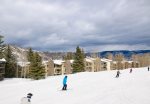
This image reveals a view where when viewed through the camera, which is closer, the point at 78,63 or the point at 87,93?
the point at 87,93

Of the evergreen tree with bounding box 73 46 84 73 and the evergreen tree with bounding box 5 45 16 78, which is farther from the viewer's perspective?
the evergreen tree with bounding box 73 46 84 73

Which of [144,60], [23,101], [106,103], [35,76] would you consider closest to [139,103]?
[106,103]

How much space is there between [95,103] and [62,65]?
117515mm

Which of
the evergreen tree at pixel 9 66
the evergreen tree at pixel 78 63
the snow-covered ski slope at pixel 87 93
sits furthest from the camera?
the evergreen tree at pixel 78 63

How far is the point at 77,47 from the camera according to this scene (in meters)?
93.4

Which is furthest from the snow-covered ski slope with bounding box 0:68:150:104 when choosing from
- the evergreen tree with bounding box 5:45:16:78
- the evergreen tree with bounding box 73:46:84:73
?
the evergreen tree with bounding box 73:46:84:73

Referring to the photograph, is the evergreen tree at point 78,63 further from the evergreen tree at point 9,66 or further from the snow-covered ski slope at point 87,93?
the snow-covered ski slope at point 87,93

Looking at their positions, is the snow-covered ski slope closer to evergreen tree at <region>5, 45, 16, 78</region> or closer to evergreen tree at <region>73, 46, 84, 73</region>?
evergreen tree at <region>5, 45, 16, 78</region>

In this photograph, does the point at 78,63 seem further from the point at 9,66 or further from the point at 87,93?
the point at 87,93

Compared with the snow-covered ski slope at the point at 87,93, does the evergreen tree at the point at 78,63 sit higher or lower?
higher

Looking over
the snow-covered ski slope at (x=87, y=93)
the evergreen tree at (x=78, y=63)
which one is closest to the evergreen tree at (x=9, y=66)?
the evergreen tree at (x=78, y=63)

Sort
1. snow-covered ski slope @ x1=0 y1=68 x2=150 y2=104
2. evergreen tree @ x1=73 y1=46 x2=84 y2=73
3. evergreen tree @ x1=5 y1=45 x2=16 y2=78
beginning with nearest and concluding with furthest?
snow-covered ski slope @ x1=0 y1=68 x2=150 y2=104, evergreen tree @ x1=5 y1=45 x2=16 y2=78, evergreen tree @ x1=73 y1=46 x2=84 y2=73

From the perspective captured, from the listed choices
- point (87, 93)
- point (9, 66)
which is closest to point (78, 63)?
point (9, 66)

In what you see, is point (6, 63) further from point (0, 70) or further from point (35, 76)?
point (35, 76)
